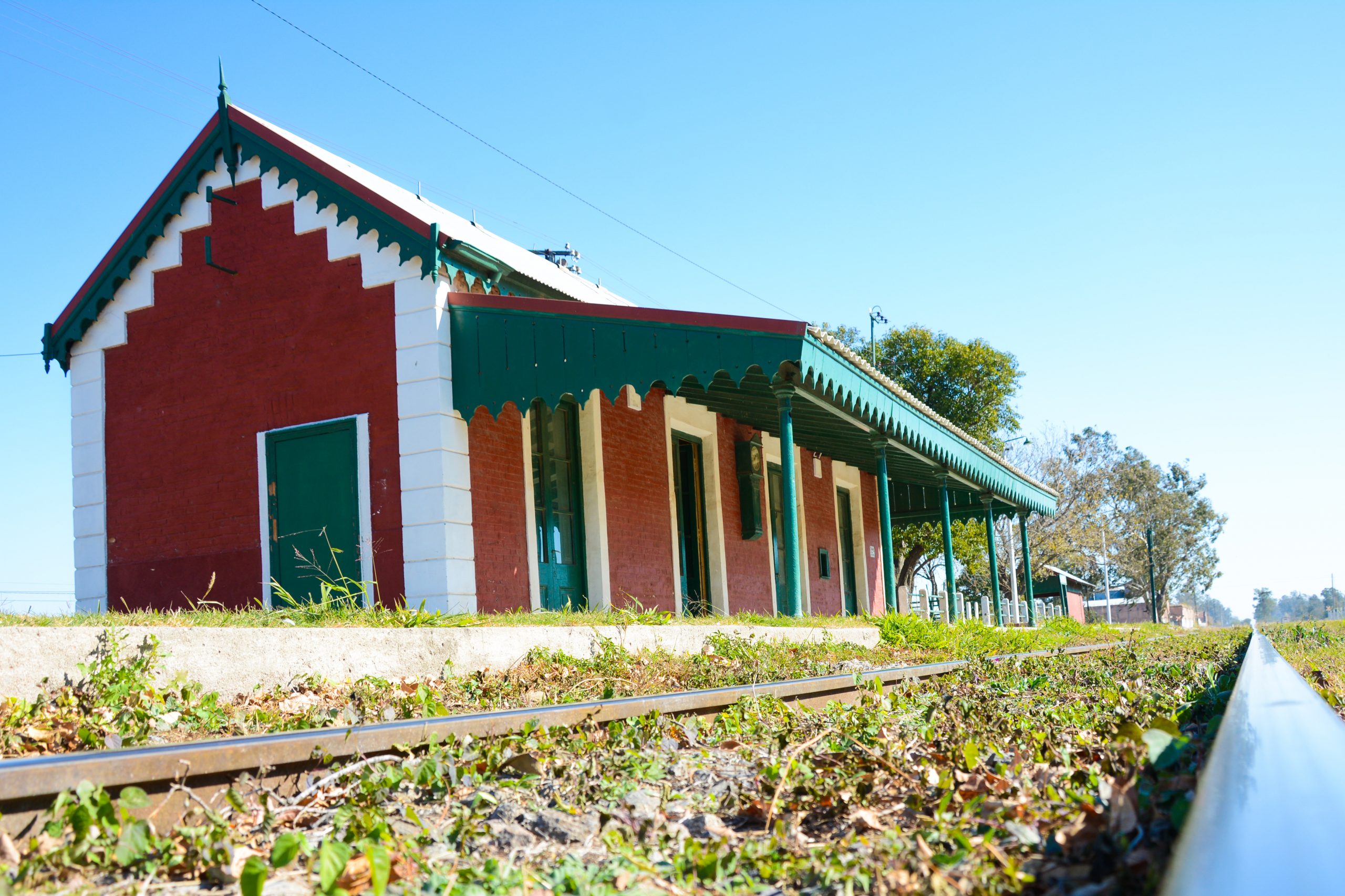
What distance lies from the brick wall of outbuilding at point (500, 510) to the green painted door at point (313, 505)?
1103 millimetres

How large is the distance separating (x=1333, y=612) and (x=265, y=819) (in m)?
217

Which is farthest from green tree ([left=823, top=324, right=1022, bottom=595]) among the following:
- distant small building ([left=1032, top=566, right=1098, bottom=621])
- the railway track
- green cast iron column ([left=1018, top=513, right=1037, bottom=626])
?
the railway track

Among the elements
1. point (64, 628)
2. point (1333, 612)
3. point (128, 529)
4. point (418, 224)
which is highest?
point (418, 224)

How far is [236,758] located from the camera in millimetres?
2684

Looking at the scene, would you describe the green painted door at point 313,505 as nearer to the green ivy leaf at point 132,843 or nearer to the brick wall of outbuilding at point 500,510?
the brick wall of outbuilding at point 500,510

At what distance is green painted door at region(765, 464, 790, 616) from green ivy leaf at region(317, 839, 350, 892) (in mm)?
14925

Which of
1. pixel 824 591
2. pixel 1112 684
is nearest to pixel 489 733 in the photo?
pixel 1112 684

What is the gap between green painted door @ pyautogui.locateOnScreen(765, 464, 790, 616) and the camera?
55.5ft

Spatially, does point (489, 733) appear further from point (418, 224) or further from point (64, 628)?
point (418, 224)

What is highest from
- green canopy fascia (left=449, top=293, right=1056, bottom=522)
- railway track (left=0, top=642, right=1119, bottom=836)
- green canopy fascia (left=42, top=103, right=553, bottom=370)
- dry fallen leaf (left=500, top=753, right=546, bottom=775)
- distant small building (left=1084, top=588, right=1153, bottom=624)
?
green canopy fascia (left=42, top=103, right=553, bottom=370)

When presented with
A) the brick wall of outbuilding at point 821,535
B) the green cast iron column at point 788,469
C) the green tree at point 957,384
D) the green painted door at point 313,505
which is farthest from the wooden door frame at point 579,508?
the green tree at point 957,384

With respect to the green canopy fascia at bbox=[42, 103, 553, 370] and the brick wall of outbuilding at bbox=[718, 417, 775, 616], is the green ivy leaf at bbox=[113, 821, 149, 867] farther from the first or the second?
the brick wall of outbuilding at bbox=[718, 417, 775, 616]

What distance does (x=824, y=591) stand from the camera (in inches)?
754

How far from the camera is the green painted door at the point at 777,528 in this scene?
55.5 feet
